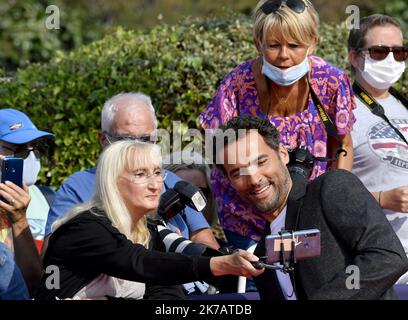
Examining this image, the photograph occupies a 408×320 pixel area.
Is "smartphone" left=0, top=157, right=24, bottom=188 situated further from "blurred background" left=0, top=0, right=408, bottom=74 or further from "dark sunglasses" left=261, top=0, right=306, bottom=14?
"blurred background" left=0, top=0, right=408, bottom=74

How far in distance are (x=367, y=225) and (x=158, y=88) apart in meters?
3.55

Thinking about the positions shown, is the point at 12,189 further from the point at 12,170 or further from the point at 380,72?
the point at 380,72

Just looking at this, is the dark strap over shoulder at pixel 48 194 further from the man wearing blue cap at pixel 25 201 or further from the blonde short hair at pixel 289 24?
the blonde short hair at pixel 289 24

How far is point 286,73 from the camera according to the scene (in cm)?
557

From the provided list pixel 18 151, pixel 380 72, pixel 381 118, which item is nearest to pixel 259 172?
pixel 381 118

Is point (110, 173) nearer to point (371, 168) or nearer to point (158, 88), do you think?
point (371, 168)

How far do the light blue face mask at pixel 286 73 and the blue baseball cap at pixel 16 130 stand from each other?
1477 mm

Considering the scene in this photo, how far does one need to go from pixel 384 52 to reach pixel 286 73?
912 mm

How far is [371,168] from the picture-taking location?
589 centimetres

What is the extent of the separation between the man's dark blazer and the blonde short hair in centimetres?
123

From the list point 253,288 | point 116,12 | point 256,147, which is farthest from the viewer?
point 116,12

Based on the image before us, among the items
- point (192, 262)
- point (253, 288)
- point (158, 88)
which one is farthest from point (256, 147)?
point (158, 88)

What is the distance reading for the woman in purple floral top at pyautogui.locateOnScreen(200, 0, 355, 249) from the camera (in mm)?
5523

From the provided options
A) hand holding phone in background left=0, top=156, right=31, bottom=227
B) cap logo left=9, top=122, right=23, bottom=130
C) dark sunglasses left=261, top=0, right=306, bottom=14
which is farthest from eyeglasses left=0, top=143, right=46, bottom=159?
dark sunglasses left=261, top=0, right=306, bottom=14
